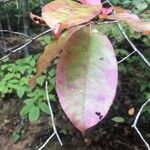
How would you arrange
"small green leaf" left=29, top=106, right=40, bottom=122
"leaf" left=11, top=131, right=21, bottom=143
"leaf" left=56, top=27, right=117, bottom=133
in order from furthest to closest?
"leaf" left=11, top=131, right=21, bottom=143, "small green leaf" left=29, top=106, right=40, bottom=122, "leaf" left=56, top=27, right=117, bottom=133

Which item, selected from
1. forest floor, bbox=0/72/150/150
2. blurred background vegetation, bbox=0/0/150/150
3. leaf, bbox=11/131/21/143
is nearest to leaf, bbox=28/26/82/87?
blurred background vegetation, bbox=0/0/150/150

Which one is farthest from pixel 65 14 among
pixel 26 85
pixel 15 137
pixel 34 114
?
pixel 15 137

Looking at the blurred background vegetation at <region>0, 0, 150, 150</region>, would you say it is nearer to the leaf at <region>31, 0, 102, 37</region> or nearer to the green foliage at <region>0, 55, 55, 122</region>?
the green foliage at <region>0, 55, 55, 122</region>

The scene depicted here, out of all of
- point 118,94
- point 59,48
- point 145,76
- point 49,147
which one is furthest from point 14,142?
point 59,48

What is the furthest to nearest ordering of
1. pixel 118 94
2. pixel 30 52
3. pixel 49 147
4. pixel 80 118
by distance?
pixel 30 52 → pixel 118 94 → pixel 49 147 → pixel 80 118

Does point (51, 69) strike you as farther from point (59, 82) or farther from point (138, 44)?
point (59, 82)

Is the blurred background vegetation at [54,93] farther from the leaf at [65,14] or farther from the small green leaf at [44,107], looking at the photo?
the leaf at [65,14]

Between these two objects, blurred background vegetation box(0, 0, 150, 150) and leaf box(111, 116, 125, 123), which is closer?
blurred background vegetation box(0, 0, 150, 150)
